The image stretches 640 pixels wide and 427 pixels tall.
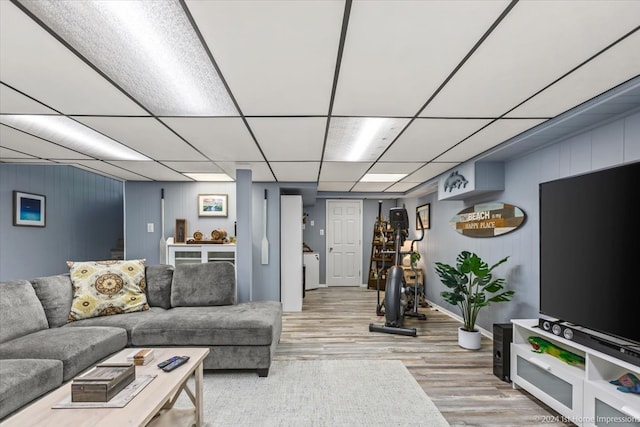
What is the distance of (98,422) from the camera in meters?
1.41

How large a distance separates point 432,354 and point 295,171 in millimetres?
2792

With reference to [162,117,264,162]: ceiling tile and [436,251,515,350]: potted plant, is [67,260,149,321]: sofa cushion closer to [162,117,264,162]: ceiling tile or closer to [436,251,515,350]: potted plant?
[162,117,264,162]: ceiling tile

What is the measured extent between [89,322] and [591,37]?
4048 mm

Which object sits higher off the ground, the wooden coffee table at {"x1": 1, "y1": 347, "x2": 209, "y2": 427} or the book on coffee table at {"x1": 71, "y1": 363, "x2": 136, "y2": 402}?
the book on coffee table at {"x1": 71, "y1": 363, "x2": 136, "y2": 402}

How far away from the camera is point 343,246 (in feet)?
26.1

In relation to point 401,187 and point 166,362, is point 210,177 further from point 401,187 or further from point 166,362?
point 166,362

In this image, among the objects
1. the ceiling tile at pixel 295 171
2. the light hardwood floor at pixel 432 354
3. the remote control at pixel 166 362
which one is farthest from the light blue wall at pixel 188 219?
the remote control at pixel 166 362

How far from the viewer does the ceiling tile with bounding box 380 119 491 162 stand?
2.57 metres

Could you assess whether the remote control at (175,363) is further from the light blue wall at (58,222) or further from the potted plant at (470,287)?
the light blue wall at (58,222)

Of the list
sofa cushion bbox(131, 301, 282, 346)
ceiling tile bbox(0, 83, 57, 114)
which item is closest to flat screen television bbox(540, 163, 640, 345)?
sofa cushion bbox(131, 301, 282, 346)

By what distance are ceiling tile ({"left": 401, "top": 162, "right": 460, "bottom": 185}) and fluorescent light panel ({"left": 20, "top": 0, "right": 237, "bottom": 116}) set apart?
2843mm

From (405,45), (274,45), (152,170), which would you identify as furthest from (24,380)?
(152,170)

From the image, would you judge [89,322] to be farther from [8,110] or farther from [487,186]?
[487,186]

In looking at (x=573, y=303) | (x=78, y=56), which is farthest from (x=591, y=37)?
(x=78, y=56)
